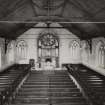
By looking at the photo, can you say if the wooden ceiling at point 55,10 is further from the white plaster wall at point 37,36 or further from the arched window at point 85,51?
the white plaster wall at point 37,36

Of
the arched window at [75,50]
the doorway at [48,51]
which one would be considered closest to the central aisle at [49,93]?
the doorway at [48,51]

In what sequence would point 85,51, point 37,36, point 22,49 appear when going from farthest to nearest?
1. point 22,49
2. point 37,36
3. point 85,51

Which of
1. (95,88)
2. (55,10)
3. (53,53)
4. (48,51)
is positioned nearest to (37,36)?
(48,51)

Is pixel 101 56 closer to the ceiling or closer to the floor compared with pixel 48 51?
closer to the floor

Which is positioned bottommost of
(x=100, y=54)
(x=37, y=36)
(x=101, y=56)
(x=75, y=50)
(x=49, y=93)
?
(x=49, y=93)

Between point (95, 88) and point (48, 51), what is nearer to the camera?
point (95, 88)

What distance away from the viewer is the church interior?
35.8 ft

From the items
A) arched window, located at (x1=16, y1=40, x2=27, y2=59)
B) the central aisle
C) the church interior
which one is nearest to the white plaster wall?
the church interior

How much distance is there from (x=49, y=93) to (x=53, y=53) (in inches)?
603

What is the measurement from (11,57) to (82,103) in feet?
52.8

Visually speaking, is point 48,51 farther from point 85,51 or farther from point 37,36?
point 85,51

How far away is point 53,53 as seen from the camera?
86.6ft

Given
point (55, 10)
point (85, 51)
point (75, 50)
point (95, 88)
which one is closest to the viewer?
point (95, 88)

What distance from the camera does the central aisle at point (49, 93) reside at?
10.7 m
